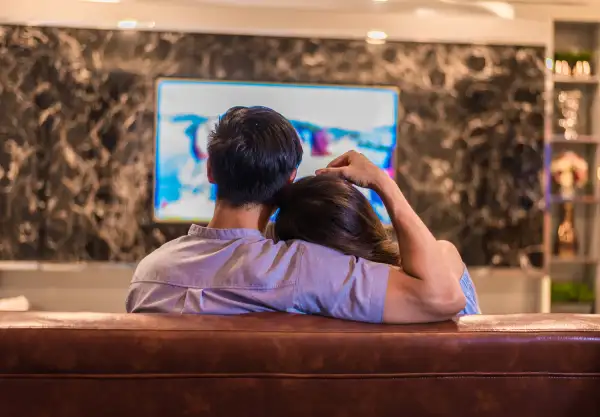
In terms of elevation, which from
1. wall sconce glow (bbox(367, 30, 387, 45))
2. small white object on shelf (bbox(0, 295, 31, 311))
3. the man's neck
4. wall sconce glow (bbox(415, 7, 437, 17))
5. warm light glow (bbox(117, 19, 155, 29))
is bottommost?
small white object on shelf (bbox(0, 295, 31, 311))

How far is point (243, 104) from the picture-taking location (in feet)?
13.1

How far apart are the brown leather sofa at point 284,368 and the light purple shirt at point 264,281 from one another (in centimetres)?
14

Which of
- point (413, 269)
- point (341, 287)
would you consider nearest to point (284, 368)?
point (341, 287)

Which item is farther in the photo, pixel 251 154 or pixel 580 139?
pixel 580 139

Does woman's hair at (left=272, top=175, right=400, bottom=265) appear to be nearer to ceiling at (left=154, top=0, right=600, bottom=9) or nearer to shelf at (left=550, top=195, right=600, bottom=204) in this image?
ceiling at (left=154, top=0, right=600, bottom=9)

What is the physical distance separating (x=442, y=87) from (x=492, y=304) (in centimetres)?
155

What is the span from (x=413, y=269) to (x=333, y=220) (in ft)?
0.76

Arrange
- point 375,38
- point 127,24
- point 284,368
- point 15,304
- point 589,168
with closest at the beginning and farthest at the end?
point 284,368, point 15,304, point 127,24, point 375,38, point 589,168

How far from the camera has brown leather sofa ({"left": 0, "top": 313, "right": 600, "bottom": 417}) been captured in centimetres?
97

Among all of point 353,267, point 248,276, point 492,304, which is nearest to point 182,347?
point 248,276

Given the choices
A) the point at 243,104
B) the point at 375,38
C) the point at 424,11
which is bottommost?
the point at 243,104

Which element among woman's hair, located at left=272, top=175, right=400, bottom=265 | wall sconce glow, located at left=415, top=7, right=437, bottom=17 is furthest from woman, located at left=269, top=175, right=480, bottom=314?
wall sconce glow, located at left=415, top=7, right=437, bottom=17

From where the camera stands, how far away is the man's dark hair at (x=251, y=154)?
1364 millimetres

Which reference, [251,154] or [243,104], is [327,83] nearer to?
[243,104]
